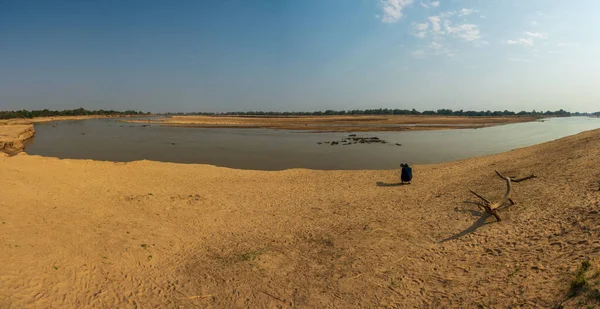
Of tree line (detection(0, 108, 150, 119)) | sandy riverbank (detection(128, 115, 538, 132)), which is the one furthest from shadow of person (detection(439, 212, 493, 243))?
tree line (detection(0, 108, 150, 119))

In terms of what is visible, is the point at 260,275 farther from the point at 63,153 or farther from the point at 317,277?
the point at 63,153

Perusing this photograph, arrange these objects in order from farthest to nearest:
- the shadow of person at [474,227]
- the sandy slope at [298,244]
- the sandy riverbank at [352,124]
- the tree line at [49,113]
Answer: the tree line at [49,113]
the sandy riverbank at [352,124]
the shadow of person at [474,227]
the sandy slope at [298,244]

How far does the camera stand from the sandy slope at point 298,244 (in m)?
6.20

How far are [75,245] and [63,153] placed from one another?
30985 mm

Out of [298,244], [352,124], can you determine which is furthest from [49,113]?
[298,244]

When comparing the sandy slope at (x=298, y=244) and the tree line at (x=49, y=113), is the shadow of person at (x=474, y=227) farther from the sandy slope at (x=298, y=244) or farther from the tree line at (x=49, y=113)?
the tree line at (x=49, y=113)

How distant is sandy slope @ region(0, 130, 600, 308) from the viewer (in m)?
6.20

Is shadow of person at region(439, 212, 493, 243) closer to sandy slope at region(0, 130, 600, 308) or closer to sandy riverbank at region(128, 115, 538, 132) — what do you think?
sandy slope at region(0, 130, 600, 308)

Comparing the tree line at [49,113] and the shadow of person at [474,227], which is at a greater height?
the tree line at [49,113]

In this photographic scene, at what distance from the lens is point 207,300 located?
646 cm

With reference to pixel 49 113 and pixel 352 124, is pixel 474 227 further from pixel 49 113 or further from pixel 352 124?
pixel 49 113

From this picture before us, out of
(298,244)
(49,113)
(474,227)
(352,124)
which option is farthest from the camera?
(49,113)

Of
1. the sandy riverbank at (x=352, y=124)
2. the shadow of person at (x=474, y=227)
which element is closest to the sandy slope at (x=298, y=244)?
the shadow of person at (x=474, y=227)

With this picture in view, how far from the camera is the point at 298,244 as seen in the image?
30.5 ft
